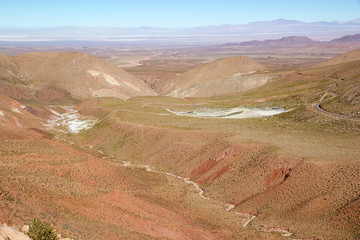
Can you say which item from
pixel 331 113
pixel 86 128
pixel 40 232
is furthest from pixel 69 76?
pixel 40 232

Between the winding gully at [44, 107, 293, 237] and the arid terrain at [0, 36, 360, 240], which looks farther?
the winding gully at [44, 107, 293, 237]

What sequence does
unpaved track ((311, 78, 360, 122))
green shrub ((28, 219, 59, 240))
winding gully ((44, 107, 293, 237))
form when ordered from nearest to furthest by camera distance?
1. green shrub ((28, 219, 59, 240))
2. winding gully ((44, 107, 293, 237))
3. unpaved track ((311, 78, 360, 122))

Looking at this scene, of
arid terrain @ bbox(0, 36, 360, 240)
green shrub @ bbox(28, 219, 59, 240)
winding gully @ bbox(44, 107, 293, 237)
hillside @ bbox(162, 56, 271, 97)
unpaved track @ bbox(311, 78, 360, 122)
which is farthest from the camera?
hillside @ bbox(162, 56, 271, 97)

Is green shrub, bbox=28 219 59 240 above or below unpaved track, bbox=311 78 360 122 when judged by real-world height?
above

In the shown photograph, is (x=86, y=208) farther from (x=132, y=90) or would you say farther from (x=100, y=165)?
(x=132, y=90)

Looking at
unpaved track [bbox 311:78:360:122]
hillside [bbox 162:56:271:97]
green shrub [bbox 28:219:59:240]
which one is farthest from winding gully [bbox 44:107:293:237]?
hillside [bbox 162:56:271:97]

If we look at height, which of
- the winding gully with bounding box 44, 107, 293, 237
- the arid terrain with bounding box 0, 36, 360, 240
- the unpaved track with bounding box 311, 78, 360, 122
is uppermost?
the unpaved track with bounding box 311, 78, 360, 122

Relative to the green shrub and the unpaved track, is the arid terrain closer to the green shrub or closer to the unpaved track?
the unpaved track
